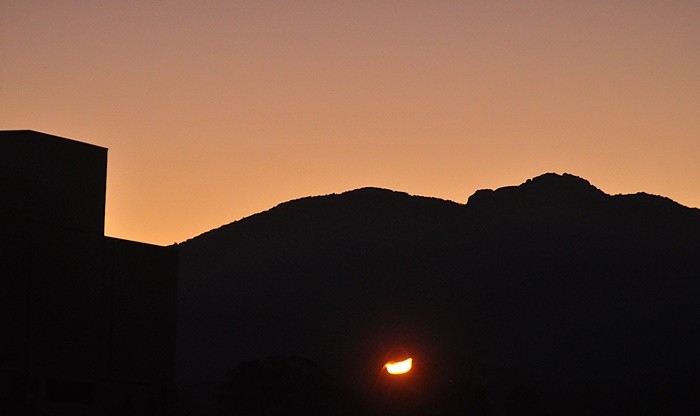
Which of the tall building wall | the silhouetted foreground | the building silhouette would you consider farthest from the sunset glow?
the tall building wall

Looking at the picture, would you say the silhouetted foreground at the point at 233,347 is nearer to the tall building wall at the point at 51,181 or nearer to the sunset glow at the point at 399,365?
the tall building wall at the point at 51,181

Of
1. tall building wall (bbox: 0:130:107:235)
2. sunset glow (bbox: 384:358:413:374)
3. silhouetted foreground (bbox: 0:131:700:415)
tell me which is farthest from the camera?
tall building wall (bbox: 0:130:107:235)

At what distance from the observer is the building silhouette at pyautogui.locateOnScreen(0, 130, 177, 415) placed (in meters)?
49.5

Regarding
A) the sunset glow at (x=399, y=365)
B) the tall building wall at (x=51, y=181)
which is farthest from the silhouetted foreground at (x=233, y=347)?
the sunset glow at (x=399, y=365)

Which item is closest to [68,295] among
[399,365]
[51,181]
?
[51,181]

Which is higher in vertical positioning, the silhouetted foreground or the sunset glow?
the silhouetted foreground

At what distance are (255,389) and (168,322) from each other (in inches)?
2332

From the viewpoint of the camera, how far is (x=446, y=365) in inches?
6644

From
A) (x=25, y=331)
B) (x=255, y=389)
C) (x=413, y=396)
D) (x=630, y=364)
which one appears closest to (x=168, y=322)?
(x=25, y=331)

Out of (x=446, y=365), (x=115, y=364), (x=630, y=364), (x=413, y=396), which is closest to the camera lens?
(x=115, y=364)

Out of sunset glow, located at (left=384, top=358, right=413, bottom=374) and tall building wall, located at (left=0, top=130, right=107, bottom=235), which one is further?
tall building wall, located at (left=0, top=130, right=107, bottom=235)

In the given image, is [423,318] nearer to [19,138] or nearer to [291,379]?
[291,379]

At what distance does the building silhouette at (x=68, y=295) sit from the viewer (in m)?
49.5

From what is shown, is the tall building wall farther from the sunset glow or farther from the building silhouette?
the sunset glow
